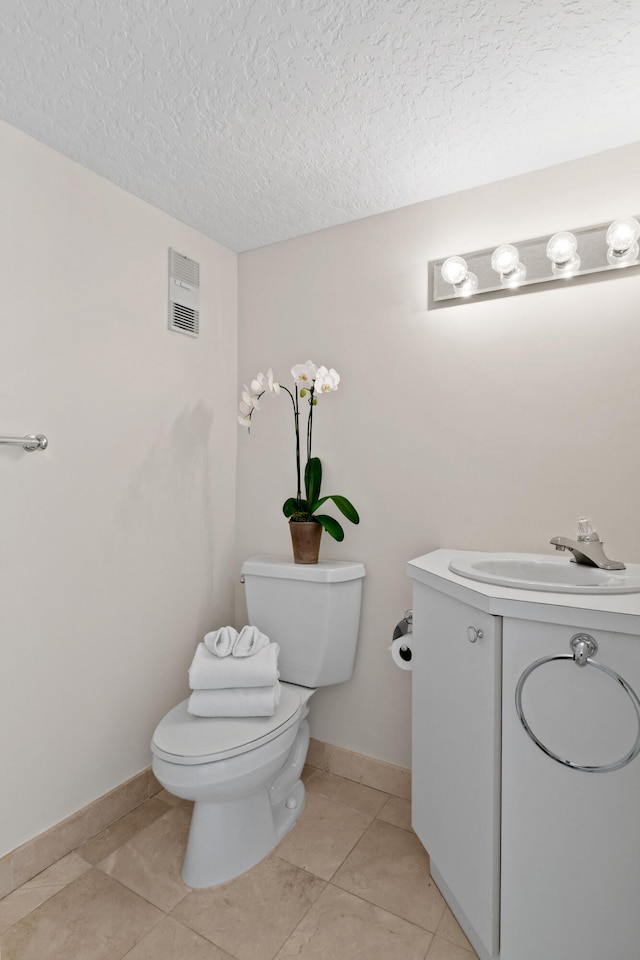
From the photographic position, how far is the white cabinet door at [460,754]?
112 cm

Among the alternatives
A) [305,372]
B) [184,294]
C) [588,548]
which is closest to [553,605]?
[588,548]

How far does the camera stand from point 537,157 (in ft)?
5.04

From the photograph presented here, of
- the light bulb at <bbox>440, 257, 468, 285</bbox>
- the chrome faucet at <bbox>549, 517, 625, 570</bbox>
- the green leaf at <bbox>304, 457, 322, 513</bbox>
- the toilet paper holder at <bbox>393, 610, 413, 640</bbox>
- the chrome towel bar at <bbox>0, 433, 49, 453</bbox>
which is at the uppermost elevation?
the light bulb at <bbox>440, 257, 468, 285</bbox>

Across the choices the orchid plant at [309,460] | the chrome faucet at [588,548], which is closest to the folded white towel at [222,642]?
the orchid plant at [309,460]

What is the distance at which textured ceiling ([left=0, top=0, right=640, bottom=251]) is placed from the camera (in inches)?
42.1

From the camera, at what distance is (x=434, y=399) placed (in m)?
1.77

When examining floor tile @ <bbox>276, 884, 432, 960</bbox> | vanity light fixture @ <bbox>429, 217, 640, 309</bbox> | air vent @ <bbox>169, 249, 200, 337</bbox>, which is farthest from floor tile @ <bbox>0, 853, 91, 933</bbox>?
vanity light fixture @ <bbox>429, 217, 640, 309</bbox>

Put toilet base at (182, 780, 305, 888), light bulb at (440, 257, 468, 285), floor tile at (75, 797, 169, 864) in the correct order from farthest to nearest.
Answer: light bulb at (440, 257, 468, 285), floor tile at (75, 797, 169, 864), toilet base at (182, 780, 305, 888)

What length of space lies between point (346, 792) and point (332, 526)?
3.16 feet

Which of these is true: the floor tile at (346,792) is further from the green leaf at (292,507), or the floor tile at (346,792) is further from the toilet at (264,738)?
the green leaf at (292,507)

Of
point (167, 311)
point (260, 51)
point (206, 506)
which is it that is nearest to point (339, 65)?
point (260, 51)

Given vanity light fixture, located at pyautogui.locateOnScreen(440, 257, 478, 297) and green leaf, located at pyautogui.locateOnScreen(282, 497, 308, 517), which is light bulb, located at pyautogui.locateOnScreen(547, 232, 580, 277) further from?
green leaf, located at pyautogui.locateOnScreen(282, 497, 308, 517)

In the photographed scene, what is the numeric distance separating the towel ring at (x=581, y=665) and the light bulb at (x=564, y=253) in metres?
1.09

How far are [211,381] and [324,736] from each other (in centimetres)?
149
